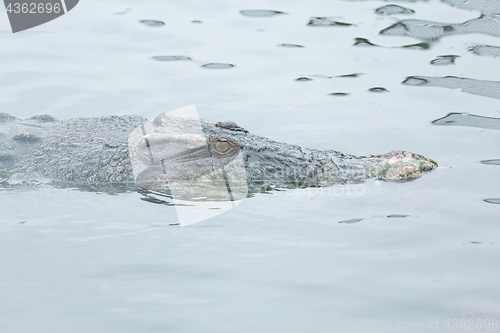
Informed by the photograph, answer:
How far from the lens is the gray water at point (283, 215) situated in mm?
3277

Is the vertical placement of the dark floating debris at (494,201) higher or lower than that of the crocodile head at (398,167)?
lower

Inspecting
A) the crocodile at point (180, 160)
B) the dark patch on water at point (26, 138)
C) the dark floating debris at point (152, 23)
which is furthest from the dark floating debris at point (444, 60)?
the dark patch on water at point (26, 138)

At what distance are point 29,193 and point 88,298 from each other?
190 cm

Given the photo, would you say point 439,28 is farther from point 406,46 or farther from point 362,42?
point 362,42

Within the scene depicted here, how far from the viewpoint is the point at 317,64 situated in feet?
29.0

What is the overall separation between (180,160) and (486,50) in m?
6.77

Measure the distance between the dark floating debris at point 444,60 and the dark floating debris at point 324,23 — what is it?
2118 mm

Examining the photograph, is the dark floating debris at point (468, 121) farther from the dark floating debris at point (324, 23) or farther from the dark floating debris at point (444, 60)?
the dark floating debris at point (324, 23)

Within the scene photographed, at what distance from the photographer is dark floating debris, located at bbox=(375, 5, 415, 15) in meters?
10.4

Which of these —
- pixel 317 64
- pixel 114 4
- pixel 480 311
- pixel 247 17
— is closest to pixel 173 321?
pixel 480 311

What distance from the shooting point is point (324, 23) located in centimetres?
1027

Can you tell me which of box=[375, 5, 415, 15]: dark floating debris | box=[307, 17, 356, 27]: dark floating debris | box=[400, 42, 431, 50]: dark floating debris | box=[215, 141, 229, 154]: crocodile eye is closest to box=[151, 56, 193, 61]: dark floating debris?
box=[307, 17, 356, 27]: dark floating debris

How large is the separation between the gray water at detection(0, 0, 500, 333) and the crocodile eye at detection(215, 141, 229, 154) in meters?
0.54

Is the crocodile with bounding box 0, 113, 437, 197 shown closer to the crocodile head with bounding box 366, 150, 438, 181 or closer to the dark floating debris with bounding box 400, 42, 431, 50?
the crocodile head with bounding box 366, 150, 438, 181
